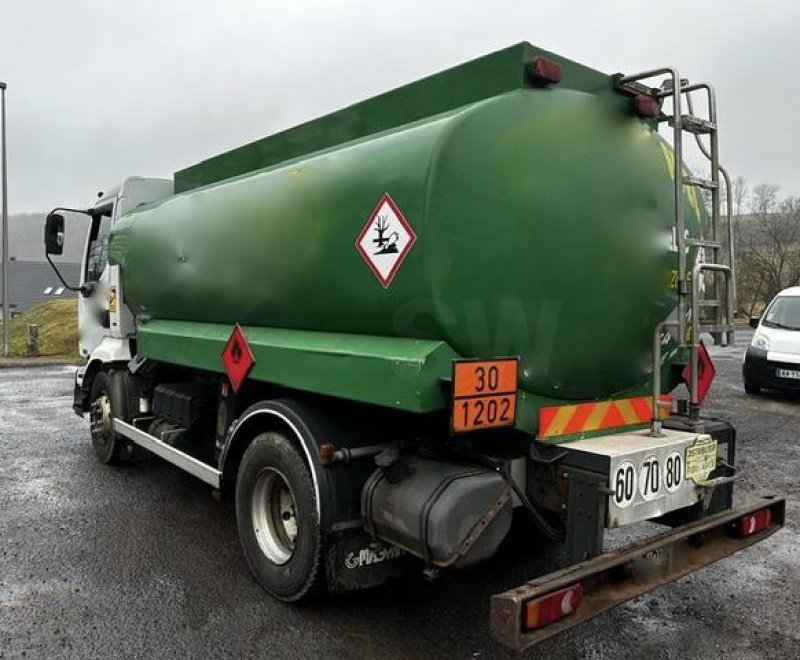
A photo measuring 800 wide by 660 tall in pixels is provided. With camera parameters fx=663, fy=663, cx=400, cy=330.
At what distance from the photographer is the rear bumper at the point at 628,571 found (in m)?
2.46

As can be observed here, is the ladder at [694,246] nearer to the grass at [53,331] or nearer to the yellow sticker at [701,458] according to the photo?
the yellow sticker at [701,458]

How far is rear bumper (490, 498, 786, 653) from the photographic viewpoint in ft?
8.07

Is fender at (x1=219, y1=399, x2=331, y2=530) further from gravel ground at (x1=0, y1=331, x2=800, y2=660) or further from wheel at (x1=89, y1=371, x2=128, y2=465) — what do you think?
wheel at (x1=89, y1=371, x2=128, y2=465)

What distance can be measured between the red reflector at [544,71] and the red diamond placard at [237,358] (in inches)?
89.1

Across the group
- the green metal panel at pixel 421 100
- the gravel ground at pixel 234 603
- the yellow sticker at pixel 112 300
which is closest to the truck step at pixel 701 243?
the green metal panel at pixel 421 100

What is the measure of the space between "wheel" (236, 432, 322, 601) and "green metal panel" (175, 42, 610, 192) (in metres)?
1.82

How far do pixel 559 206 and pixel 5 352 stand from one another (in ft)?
65.1

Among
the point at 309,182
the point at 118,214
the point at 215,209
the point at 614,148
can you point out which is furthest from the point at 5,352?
the point at 614,148

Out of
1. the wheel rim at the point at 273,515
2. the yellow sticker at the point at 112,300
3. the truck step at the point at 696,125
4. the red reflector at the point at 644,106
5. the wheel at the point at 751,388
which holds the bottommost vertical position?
the wheel at the point at 751,388

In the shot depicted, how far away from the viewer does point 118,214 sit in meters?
6.48

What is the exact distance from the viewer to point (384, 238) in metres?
3.06

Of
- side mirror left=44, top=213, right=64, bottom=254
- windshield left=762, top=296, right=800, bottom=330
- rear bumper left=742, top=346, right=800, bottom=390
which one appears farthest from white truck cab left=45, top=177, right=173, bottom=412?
windshield left=762, top=296, right=800, bottom=330

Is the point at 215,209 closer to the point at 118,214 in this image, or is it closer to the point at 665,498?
the point at 118,214

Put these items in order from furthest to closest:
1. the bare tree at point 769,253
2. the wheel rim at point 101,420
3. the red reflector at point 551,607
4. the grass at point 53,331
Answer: the bare tree at point 769,253
the grass at point 53,331
the wheel rim at point 101,420
the red reflector at point 551,607
